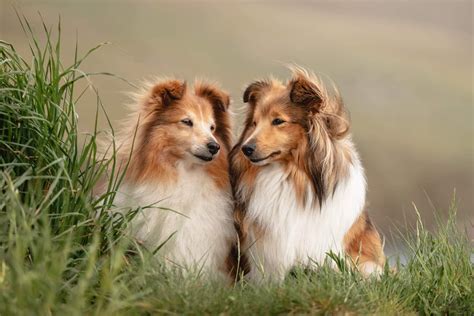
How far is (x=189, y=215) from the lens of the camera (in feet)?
16.2

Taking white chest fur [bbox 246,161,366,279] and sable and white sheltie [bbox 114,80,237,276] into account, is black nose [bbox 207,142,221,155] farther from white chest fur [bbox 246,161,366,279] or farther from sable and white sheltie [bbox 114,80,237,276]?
white chest fur [bbox 246,161,366,279]

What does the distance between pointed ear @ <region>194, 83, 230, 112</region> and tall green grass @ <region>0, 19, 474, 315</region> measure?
77 centimetres

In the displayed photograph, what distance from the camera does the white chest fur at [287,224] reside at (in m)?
4.87

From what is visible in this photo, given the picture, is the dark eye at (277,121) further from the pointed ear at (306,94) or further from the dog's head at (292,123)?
the pointed ear at (306,94)

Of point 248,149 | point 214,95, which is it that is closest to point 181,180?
point 248,149

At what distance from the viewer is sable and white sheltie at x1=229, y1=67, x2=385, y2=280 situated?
4844 millimetres

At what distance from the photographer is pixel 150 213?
4.93 meters

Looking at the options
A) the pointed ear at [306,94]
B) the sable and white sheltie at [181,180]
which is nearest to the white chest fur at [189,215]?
the sable and white sheltie at [181,180]

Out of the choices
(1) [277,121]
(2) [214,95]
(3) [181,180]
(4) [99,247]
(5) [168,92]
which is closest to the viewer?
(4) [99,247]

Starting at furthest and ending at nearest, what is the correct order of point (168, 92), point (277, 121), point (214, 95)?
1. point (214, 95)
2. point (168, 92)
3. point (277, 121)

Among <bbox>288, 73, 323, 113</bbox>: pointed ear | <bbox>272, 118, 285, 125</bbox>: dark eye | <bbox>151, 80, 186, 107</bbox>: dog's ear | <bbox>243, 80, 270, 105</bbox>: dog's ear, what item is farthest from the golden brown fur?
<bbox>288, 73, 323, 113</bbox>: pointed ear

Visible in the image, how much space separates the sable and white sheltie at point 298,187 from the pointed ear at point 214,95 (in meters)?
0.30

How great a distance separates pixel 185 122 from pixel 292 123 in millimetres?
723

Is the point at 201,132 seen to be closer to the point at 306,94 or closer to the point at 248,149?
the point at 248,149
